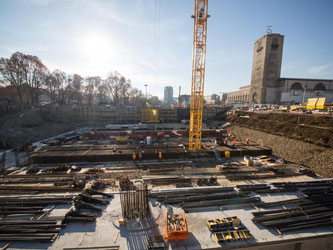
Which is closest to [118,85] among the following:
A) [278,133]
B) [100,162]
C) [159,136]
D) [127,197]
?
[159,136]

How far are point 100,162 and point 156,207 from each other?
1140cm

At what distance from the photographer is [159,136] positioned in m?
26.0

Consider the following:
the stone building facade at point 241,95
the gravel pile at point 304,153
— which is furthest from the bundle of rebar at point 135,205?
the stone building facade at point 241,95

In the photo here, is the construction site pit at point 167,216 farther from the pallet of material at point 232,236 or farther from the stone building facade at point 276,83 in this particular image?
the stone building facade at point 276,83

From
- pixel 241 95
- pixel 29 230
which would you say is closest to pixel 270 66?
pixel 241 95

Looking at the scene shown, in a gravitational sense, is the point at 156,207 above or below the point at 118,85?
below

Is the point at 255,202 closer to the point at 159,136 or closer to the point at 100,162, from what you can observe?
the point at 100,162

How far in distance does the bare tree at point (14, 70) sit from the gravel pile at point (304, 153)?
194 feet

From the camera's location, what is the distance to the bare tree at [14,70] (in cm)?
3591

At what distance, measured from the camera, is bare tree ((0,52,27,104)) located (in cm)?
3591

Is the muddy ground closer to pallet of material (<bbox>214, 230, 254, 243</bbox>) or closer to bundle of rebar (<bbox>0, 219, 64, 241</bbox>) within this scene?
bundle of rebar (<bbox>0, 219, 64, 241</bbox>)

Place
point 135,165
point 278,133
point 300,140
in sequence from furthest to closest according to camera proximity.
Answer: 1. point 278,133
2. point 300,140
3. point 135,165

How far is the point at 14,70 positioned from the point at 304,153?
202 feet

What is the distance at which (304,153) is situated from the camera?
55.4 ft
